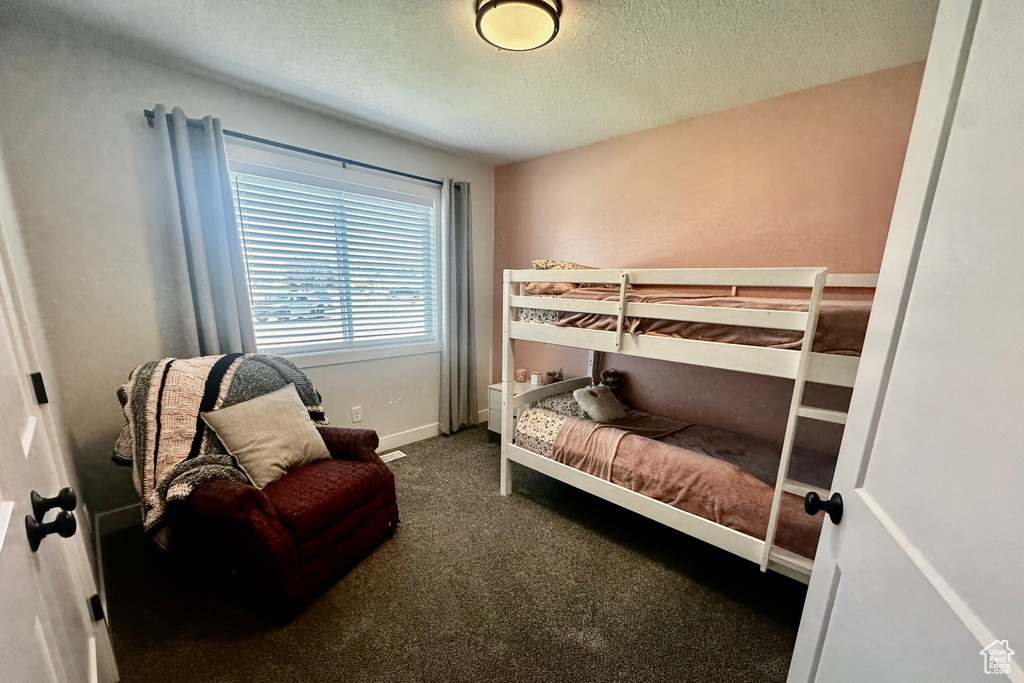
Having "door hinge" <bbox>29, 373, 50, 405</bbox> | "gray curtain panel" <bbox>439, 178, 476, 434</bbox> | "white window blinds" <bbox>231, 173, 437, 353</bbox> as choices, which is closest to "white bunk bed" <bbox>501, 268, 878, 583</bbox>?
"gray curtain panel" <bbox>439, 178, 476, 434</bbox>

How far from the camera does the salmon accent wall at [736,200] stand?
5.96 ft

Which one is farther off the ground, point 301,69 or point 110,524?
point 301,69

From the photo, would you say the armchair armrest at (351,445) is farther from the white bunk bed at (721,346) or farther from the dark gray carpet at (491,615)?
the white bunk bed at (721,346)

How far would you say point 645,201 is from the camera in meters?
2.58

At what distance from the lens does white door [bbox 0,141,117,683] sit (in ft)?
1.63

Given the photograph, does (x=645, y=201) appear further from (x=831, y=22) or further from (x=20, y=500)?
(x=20, y=500)

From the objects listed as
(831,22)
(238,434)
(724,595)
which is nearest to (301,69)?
(238,434)

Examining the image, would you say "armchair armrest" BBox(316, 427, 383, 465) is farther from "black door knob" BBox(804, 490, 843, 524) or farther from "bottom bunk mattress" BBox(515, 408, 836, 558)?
"black door knob" BBox(804, 490, 843, 524)

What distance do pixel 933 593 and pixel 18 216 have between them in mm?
3024

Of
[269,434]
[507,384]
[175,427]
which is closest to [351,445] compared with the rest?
[269,434]

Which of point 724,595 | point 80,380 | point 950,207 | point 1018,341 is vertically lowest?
point 724,595

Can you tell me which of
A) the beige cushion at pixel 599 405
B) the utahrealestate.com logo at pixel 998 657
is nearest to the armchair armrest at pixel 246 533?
the beige cushion at pixel 599 405

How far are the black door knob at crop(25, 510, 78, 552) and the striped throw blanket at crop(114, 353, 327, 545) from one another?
3.15ft

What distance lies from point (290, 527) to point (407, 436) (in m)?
1.65
